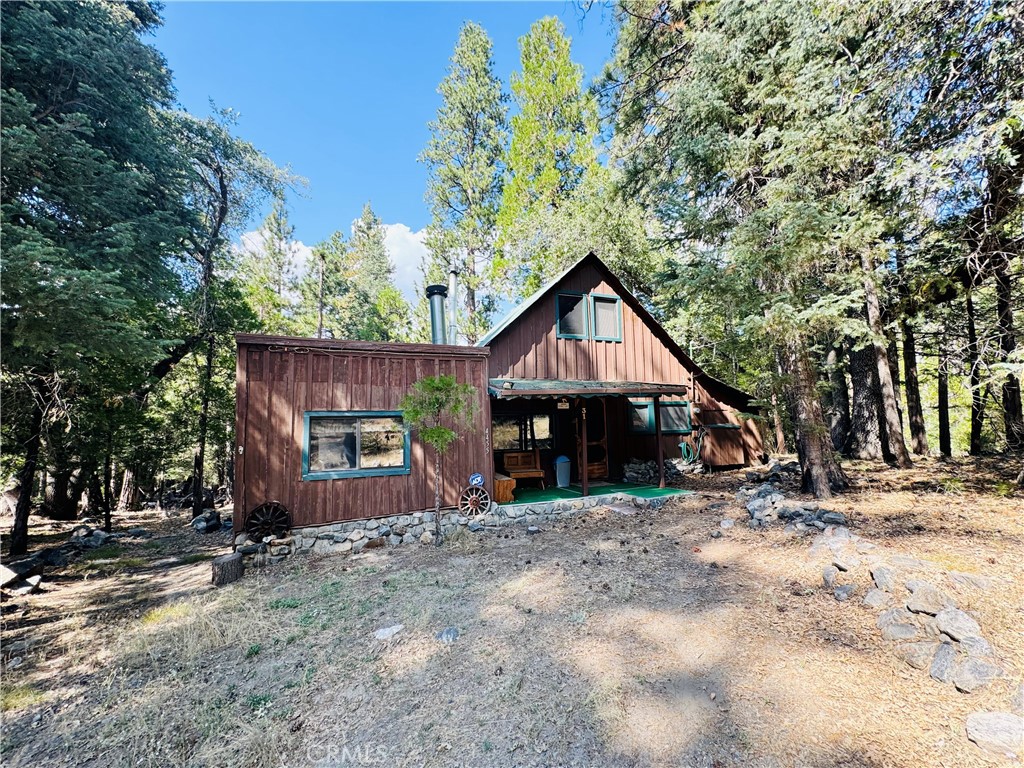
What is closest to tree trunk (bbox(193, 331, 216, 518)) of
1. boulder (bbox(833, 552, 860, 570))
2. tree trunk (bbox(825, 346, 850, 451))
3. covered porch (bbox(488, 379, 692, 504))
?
covered porch (bbox(488, 379, 692, 504))

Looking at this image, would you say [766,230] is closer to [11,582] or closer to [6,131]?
[6,131]

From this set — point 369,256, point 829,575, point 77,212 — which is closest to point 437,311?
point 77,212

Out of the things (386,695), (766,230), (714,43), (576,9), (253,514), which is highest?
(576,9)

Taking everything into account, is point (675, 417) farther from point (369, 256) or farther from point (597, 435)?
point (369, 256)

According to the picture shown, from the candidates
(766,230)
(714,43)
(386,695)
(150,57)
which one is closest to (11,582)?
(386,695)

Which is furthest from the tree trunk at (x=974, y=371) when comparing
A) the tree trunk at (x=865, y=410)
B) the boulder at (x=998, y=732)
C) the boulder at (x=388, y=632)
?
the boulder at (x=388, y=632)

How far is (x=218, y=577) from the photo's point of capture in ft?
18.9

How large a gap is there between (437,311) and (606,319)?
15.3 ft

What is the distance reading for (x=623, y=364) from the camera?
1160cm

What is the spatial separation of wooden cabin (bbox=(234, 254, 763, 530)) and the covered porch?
0.13 feet

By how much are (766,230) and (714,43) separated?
3.61m

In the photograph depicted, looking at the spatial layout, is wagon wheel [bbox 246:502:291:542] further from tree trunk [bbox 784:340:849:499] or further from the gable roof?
tree trunk [bbox 784:340:849:499]

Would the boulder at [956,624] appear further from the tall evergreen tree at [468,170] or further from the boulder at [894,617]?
the tall evergreen tree at [468,170]

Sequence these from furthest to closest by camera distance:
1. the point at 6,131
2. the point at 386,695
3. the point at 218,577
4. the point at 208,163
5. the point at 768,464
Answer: the point at 768,464
the point at 208,163
the point at 218,577
the point at 6,131
the point at 386,695
